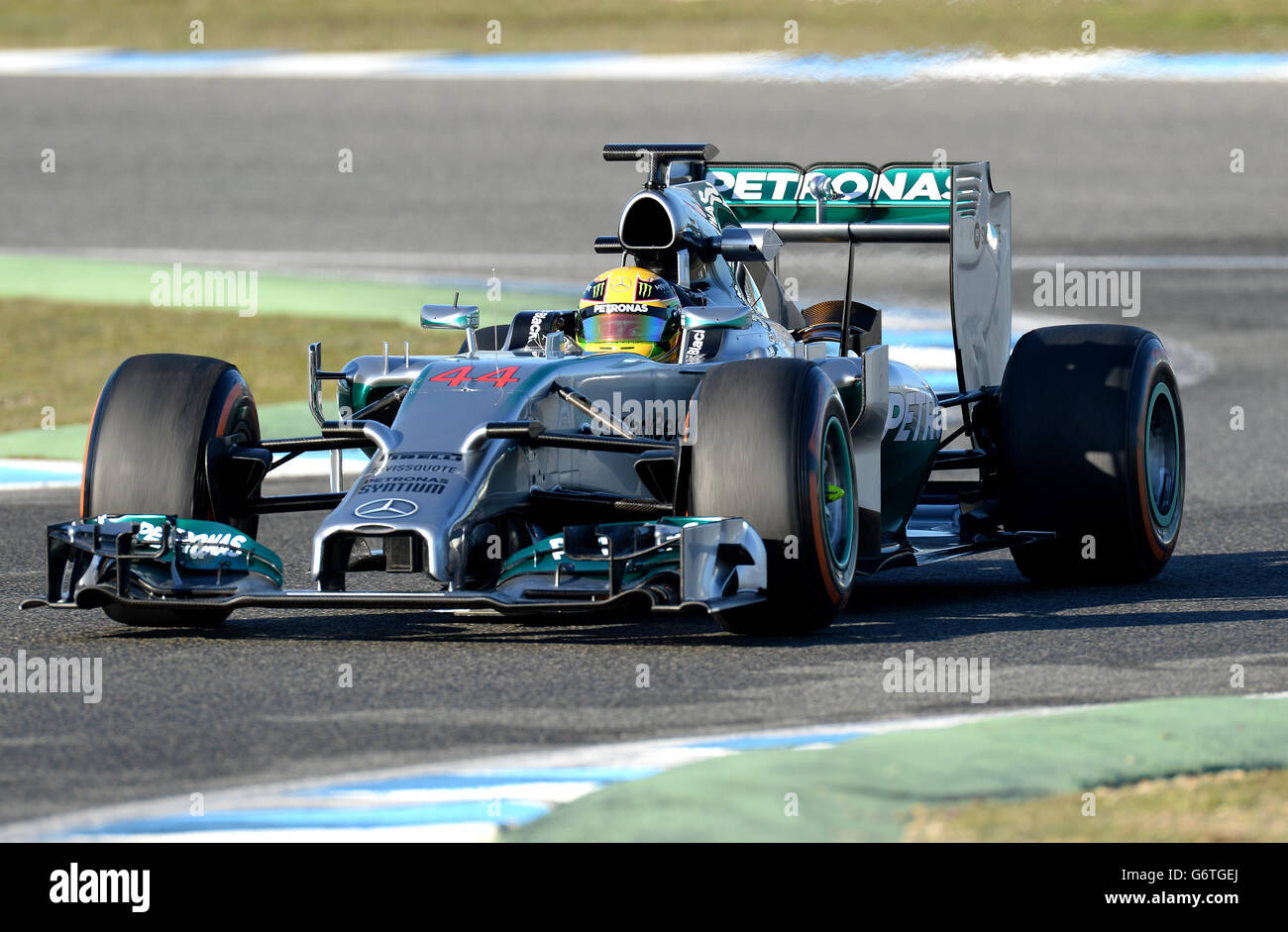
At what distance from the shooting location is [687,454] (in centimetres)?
880

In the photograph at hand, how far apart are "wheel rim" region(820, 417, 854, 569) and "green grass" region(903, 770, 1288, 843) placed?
8.79 ft

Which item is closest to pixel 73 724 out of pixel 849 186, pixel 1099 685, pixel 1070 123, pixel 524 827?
pixel 524 827

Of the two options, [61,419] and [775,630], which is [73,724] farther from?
[61,419]

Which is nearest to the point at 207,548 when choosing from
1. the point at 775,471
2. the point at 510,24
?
the point at 775,471

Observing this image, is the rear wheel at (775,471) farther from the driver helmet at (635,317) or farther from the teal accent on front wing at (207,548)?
the teal accent on front wing at (207,548)

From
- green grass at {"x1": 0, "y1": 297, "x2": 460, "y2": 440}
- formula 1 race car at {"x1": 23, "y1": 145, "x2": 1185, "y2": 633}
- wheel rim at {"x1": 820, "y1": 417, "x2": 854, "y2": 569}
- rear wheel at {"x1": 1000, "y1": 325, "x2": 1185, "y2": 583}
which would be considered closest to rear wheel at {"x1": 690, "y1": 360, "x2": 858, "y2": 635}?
formula 1 race car at {"x1": 23, "y1": 145, "x2": 1185, "y2": 633}

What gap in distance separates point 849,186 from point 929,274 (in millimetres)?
14723

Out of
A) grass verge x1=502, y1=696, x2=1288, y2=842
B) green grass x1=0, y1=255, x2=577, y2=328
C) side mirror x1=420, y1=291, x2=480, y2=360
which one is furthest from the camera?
green grass x1=0, y1=255, x2=577, y2=328

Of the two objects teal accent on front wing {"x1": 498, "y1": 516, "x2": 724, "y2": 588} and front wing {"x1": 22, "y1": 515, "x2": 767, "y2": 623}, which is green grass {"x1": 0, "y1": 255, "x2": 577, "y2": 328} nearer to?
front wing {"x1": 22, "y1": 515, "x2": 767, "y2": 623}

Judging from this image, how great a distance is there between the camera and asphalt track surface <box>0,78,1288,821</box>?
7477 millimetres

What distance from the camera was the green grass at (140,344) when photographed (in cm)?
1794

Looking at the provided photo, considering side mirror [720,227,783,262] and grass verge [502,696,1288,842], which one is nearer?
grass verge [502,696,1288,842]

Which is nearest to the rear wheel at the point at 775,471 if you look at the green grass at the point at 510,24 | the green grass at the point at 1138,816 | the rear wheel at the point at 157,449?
the rear wheel at the point at 157,449
